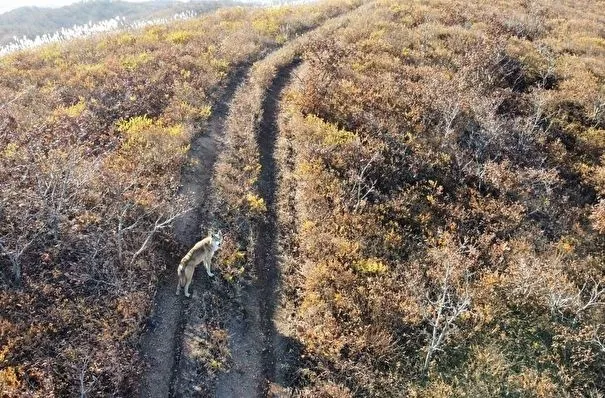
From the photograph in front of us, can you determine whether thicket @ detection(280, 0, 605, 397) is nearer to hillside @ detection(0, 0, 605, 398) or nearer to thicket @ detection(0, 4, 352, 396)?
hillside @ detection(0, 0, 605, 398)

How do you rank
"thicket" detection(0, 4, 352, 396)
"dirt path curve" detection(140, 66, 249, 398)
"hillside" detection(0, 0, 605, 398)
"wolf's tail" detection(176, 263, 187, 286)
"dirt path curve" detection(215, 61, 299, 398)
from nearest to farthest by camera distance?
1. "thicket" detection(0, 4, 352, 396)
2. "dirt path curve" detection(140, 66, 249, 398)
3. "dirt path curve" detection(215, 61, 299, 398)
4. "hillside" detection(0, 0, 605, 398)
5. "wolf's tail" detection(176, 263, 187, 286)

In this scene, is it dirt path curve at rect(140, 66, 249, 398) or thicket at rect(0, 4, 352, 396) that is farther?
dirt path curve at rect(140, 66, 249, 398)

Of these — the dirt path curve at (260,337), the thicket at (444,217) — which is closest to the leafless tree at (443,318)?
the thicket at (444,217)

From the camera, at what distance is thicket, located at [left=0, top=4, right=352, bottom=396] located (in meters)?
Answer: 11.6

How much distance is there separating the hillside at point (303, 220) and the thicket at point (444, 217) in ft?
0.30

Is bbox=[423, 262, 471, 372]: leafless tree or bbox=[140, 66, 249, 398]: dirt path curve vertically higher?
bbox=[140, 66, 249, 398]: dirt path curve

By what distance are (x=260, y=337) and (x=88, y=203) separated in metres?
7.22

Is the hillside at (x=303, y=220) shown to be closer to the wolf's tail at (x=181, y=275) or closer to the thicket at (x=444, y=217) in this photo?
the thicket at (x=444, y=217)

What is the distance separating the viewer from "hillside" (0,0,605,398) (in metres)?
13.0

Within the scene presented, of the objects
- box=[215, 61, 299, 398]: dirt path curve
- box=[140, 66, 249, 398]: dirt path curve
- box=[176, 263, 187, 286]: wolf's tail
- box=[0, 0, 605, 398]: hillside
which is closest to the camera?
box=[140, 66, 249, 398]: dirt path curve

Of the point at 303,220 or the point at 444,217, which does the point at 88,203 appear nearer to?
the point at 303,220

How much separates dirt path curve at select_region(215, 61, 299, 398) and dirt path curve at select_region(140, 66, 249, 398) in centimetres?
143

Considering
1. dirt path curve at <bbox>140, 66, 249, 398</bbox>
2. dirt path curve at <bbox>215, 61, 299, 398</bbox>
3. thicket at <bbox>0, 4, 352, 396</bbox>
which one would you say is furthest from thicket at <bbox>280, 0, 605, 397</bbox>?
thicket at <bbox>0, 4, 352, 396</bbox>

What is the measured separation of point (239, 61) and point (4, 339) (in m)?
22.2
